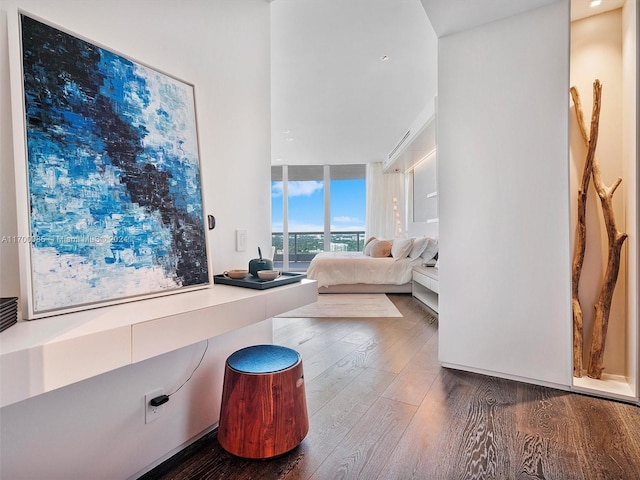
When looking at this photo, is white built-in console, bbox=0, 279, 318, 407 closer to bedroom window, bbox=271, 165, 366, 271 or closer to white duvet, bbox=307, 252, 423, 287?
white duvet, bbox=307, 252, 423, 287

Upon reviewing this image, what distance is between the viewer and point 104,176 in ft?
3.73

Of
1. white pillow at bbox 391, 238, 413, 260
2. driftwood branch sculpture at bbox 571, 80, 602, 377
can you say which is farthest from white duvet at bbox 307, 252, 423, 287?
driftwood branch sculpture at bbox 571, 80, 602, 377

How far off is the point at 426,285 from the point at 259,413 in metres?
3.43

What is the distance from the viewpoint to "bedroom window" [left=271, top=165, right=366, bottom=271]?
830cm

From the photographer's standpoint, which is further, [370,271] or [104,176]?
[370,271]

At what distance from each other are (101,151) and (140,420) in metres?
1.03

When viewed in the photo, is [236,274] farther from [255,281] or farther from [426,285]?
[426,285]

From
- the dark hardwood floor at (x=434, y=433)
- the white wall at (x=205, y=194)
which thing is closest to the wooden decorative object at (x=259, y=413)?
the dark hardwood floor at (x=434, y=433)

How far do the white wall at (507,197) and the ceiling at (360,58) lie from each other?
27cm

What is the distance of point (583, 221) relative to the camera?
216 cm

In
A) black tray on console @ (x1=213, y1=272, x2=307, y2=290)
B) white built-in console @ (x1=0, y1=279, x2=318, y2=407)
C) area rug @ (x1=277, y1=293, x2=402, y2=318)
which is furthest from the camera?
area rug @ (x1=277, y1=293, x2=402, y2=318)

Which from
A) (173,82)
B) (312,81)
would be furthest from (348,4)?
(173,82)

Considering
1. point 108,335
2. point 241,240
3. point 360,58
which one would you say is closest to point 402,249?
point 360,58

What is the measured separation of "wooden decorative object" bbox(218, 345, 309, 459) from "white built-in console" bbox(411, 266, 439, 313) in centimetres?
294
